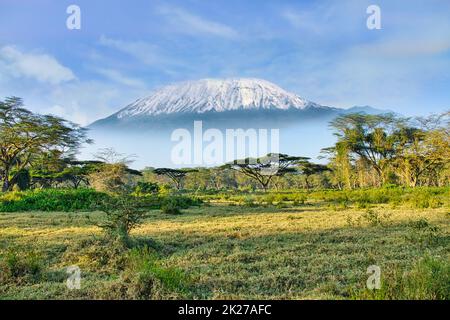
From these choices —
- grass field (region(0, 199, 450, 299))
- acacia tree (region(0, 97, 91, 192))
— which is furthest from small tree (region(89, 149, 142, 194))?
grass field (region(0, 199, 450, 299))

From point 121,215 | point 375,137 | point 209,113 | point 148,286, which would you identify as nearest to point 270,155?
point 375,137

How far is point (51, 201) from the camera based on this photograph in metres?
18.4

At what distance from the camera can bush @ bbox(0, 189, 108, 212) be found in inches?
691

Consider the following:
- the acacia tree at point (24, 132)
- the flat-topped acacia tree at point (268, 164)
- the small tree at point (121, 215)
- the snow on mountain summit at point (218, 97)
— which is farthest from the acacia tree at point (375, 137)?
the snow on mountain summit at point (218, 97)

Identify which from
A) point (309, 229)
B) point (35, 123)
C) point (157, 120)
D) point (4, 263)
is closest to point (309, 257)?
point (309, 229)

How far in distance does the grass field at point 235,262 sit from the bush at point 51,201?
26.7ft

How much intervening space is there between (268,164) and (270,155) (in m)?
2.28

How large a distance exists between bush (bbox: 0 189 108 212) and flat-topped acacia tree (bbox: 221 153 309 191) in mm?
28897

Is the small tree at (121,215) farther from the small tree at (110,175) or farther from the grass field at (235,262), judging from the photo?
the small tree at (110,175)

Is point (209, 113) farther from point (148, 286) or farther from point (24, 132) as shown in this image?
point (148, 286)

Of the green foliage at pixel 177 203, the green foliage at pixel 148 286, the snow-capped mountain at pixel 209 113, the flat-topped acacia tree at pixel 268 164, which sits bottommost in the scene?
the green foliage at pixel 177 203

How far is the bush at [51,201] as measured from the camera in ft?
57.6

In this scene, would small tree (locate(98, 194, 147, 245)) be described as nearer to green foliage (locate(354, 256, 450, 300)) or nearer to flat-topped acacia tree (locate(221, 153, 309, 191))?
green foliage (locate(354, 256, 450, 300))
